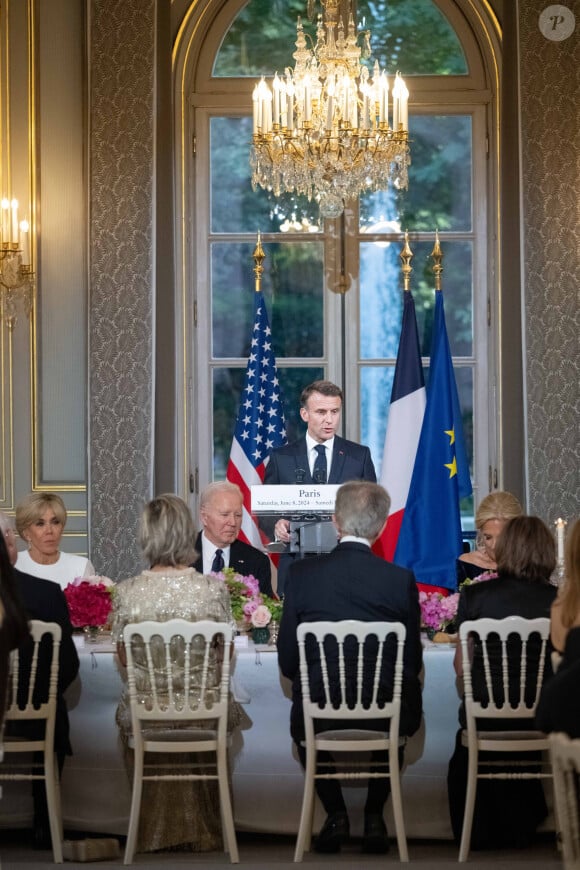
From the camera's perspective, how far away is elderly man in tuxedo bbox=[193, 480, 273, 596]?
5.57 metres

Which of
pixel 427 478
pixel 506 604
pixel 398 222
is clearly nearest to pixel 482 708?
pixel 506 604

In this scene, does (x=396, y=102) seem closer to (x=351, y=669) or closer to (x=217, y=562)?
(x=217, y=562)

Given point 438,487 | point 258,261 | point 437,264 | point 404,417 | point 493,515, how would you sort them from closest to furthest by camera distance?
point 493,515
point 438,487
point 404,417
point 437,264
point 258,261

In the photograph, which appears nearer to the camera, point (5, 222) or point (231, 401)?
point (5, 222)

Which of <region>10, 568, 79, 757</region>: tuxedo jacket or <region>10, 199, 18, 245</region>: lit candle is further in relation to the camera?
<region>10, 199, 18, 245</region>: lit candle

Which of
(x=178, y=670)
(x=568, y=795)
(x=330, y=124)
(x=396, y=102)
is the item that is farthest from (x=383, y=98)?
(x=568, y=795)

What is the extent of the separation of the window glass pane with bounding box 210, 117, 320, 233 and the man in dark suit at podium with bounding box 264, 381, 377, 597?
2.30 meters

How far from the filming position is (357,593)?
443cm

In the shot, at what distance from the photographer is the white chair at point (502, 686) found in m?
4.30

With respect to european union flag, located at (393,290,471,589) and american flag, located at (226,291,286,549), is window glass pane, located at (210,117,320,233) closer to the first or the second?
american flag, located at (226,291,286,549)

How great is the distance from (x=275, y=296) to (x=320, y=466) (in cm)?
226

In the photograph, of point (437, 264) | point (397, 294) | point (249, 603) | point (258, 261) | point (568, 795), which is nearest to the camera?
point (568, 795)

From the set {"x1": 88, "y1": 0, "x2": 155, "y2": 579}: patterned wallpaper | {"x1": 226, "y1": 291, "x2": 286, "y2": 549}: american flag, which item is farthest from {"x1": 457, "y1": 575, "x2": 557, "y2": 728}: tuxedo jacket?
{"x1": 88, "y1": 0, "x2": 155, "y2": 579}: patterned wallpaper

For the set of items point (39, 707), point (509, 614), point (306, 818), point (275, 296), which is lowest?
point (306, 818)
